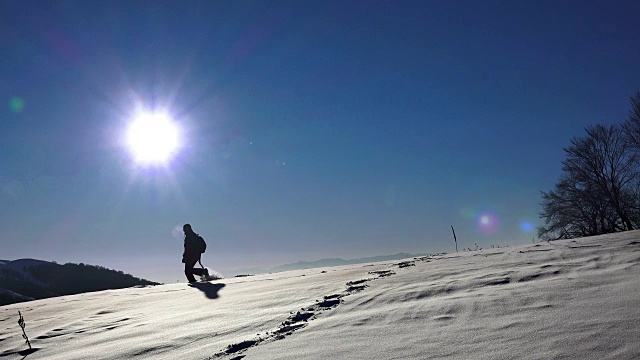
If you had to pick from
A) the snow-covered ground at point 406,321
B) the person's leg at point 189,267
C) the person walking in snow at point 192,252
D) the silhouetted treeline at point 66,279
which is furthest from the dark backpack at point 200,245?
the silhouetted treeline at point 66,279

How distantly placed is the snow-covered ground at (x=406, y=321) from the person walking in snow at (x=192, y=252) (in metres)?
5.79

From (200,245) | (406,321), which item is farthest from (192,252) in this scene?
(406,321)

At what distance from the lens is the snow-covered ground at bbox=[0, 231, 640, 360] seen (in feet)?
5.54

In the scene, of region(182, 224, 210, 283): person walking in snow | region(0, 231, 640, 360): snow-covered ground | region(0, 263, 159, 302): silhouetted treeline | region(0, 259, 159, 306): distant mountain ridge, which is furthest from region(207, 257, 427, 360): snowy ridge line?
region(0, 259, 159, 306): distant mountain ridge

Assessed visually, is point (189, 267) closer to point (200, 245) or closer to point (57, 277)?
point (200, 245)

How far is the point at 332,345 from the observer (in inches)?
78.7

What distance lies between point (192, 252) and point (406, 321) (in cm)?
887

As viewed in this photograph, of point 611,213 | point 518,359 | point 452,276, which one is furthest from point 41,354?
point 611,213

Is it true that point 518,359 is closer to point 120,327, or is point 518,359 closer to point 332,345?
point 332,345

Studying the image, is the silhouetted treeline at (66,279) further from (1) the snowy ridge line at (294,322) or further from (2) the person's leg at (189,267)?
(1) the snowy ridge line at (294,322)

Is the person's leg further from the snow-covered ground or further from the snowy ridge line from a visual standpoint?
the snowy ridge line

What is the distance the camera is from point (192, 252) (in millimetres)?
10211

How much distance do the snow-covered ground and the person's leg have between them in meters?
5.79

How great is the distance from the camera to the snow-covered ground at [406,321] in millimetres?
1688
